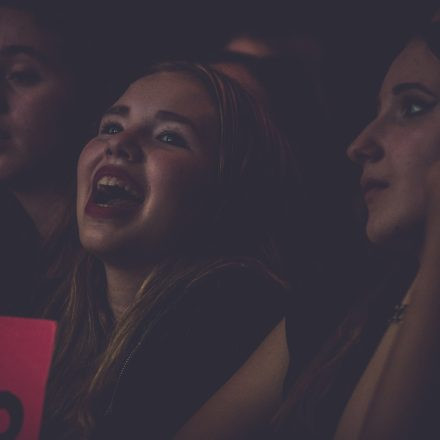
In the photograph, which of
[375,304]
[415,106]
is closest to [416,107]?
[415,106]

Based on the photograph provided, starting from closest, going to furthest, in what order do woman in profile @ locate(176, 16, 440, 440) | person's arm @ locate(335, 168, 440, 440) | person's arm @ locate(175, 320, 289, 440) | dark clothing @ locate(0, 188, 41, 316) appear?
person's arm @ locate(335, 168, 440, 440) → woman in profile @ locate(176, 16, 440, 440) → person's arm @ locate(175, 320, 289, 440) → dark clothing @ locate(0, 188, 41, 316)

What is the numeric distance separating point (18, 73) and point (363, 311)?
26.9 inches

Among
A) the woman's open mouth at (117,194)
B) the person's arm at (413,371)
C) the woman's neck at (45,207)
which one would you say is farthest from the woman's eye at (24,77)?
the person's arm at (413,371)

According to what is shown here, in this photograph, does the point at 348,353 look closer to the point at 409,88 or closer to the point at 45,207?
the point at 409,88

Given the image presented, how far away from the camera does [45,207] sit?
120 centimetres

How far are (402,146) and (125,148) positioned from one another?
0.36 meters

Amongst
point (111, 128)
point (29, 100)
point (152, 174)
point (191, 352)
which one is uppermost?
point (29, 100)

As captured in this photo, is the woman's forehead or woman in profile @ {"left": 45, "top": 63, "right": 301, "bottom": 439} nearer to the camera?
woman in profile @ {"left": 45, "top": 63, "right": 301, "bottom": 439}

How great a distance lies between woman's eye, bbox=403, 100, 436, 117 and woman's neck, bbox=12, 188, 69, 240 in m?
0.59

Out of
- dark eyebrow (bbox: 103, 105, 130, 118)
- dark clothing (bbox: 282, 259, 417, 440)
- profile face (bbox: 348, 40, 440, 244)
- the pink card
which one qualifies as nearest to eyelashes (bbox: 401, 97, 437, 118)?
profile face (bbox: 348, 40, 440, 244)

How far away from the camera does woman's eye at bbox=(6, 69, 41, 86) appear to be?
1153mm

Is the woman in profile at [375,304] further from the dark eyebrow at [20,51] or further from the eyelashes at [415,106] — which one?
the dark eyebrow at [20,51]

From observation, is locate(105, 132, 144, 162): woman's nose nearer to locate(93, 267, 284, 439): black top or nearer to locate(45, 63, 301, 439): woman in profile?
locate(45, 63, 301, 439): woman in profile

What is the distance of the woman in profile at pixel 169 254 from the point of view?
0.87m
